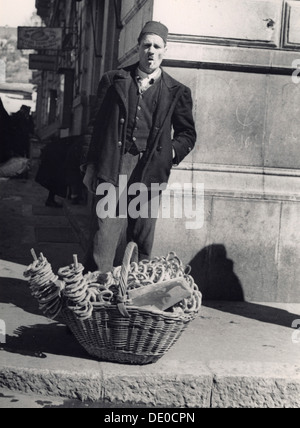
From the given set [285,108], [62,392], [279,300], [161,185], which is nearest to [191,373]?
[62,392]

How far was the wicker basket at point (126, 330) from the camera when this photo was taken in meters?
4.40

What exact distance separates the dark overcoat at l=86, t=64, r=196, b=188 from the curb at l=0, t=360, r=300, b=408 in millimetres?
1433

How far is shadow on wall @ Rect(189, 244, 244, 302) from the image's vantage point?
22.1ft

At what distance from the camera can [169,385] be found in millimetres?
4430

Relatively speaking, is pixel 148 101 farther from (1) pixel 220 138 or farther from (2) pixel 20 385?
(2) pixel 20 385

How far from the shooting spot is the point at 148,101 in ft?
17.3

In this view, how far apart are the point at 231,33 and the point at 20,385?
3.81 metres

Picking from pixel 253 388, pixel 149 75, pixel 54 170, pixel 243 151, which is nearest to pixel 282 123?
pixel 243 151

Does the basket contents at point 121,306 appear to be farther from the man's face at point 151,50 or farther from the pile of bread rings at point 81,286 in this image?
the man's face at point 151,50

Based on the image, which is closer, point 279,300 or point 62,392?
point 62,392

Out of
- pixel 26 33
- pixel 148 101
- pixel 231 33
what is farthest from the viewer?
pixel 26 33

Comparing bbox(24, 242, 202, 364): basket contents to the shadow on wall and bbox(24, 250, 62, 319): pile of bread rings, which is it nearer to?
bbox(24, 250, 62, 319): pile of bread rings

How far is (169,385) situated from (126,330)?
0.42 metres

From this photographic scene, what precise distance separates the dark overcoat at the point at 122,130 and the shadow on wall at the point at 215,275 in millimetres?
1515
